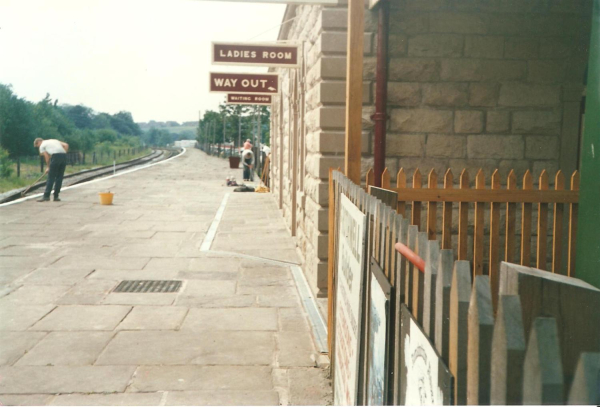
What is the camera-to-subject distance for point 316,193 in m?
7.12

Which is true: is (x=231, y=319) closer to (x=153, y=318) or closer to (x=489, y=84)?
(x=153, y=318)

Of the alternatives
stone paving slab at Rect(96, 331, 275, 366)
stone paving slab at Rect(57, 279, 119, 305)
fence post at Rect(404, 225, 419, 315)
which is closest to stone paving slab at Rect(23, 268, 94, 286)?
stone paving slab at Rect(57, 279, 119, 305)

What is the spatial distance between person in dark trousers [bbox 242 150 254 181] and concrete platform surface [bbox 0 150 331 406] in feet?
54.3

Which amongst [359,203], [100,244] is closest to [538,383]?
[359,203]

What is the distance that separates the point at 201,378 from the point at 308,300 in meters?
2.36

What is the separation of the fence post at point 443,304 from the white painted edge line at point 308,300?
11.7 ft

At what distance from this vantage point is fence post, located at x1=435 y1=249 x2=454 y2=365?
1725mm

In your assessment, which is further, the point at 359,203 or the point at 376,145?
the point at 376,145

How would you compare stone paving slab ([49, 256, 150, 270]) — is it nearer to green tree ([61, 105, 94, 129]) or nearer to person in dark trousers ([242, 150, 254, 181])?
person in dark trousers ([242, 150, 254, 181])

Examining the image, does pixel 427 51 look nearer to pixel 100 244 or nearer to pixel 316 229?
pixel 316 229

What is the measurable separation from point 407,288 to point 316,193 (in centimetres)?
491

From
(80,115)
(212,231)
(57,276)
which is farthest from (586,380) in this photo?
(80,115)

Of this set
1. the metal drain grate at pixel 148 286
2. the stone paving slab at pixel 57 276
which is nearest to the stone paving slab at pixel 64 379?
the metal drain grate at pixel 148 286

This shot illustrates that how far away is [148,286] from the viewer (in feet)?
24.6
